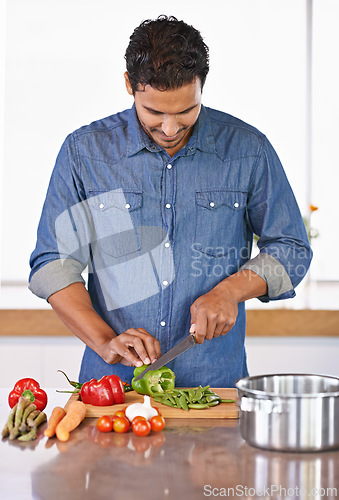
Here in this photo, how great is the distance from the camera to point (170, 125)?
5.16 ft

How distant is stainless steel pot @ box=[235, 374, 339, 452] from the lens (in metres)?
1.18

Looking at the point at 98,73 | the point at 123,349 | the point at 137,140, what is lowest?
the point at 123,349

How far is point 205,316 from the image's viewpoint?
5.23 ft

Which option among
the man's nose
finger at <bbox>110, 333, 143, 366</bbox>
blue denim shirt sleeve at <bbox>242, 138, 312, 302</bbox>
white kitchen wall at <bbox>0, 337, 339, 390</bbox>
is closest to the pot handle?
finger at <bbox>110, 333, 143, 366</bbox>

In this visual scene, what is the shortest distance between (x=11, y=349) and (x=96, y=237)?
1.08 meters

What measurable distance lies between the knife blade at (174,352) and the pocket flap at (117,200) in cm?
42

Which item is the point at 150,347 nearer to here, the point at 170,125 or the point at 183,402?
the point at 183,402

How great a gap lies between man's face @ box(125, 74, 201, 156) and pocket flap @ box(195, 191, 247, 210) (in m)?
0.22

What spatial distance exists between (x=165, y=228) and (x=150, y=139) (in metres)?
0.24

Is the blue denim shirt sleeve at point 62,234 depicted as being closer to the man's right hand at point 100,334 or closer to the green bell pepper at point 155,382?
the man's right hand at point 100,334

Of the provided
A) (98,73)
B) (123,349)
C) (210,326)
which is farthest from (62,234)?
(98,73)

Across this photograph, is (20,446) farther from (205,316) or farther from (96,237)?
(96,237)

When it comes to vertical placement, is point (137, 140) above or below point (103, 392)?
above

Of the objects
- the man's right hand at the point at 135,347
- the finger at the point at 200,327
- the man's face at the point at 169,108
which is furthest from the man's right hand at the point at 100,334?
the man's face at the point at 169,108
